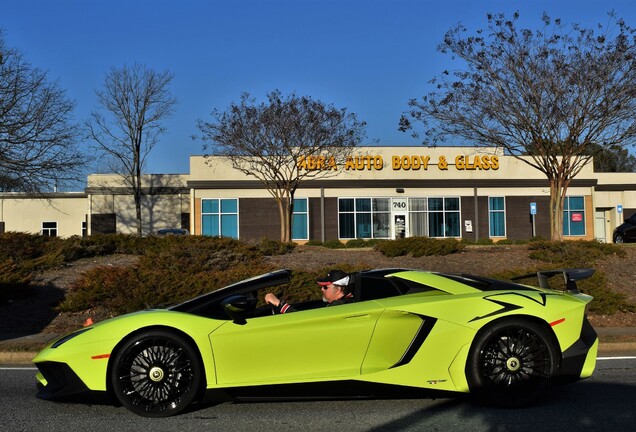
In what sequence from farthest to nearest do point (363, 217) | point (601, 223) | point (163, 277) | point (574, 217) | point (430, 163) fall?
point (601, 223) < point (574, 217) < point (430, 163) < point (363, 217) < point (163, 277)

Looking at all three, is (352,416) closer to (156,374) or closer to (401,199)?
(156,374)

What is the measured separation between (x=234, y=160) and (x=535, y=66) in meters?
17.1

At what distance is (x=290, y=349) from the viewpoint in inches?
215

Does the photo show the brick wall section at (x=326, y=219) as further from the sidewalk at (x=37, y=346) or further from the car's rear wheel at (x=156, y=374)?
the car's rear wheel at (x=156, y=374)

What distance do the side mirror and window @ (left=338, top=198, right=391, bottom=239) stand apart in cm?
3383

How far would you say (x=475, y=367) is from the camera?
553cm

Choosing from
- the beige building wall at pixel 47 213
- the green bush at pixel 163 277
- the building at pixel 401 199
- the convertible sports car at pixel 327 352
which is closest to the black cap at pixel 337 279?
the convertible sports car at pixel 327 352

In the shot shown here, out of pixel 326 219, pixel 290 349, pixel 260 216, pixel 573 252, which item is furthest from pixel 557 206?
pixel 260 216

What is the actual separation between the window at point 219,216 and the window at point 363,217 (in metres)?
6.49

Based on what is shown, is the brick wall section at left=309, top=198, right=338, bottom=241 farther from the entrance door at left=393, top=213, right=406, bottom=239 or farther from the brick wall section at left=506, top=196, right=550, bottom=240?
the brick wall section at left=506, top=196, right=550, bottom=240

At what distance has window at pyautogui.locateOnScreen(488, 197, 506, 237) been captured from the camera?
40750mm

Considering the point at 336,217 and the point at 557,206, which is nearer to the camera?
the point at 557,206

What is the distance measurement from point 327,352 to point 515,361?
1.65 meters

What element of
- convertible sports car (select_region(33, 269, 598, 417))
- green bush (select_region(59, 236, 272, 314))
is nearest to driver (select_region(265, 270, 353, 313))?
convertible sports car (select_region(33, 269, 598, 417))
